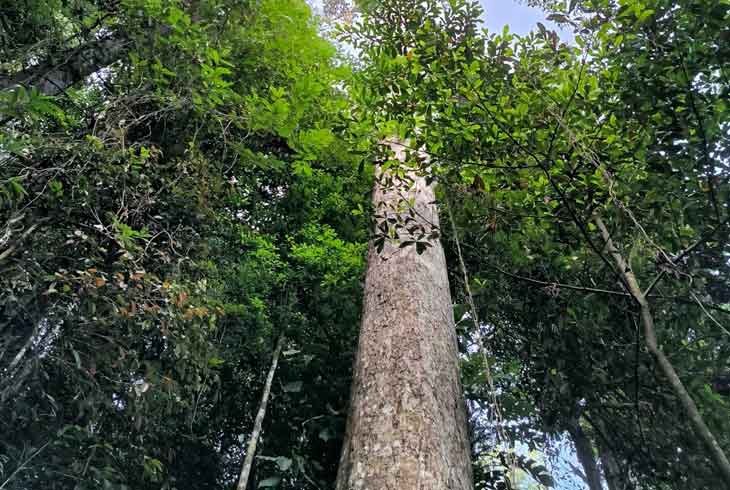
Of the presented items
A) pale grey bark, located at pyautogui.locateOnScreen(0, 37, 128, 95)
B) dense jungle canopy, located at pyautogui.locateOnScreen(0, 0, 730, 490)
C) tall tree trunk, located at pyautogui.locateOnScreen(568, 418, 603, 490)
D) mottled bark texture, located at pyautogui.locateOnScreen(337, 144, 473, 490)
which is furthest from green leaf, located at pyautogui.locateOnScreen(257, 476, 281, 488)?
tall tree trunk, located at pyautogui.locateOnScreen(568, 418, 603, 490)

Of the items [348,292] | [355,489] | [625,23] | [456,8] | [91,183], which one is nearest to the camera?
[355,489]

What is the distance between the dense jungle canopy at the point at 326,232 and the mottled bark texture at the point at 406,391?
183 mm

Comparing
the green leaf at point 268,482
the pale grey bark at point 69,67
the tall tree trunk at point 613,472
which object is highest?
the pale grey bark at point 69,67

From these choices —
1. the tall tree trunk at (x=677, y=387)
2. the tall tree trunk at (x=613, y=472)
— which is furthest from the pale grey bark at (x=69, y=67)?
the tall tree trunk at (x=613, y=472)

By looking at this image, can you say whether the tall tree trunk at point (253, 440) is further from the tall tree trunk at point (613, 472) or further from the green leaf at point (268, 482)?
the tall tree trunk at point (613, 472)

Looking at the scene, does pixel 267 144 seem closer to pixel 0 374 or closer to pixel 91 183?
pixel 91 183

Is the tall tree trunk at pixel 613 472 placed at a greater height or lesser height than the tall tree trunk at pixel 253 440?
greater

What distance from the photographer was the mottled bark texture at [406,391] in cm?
147

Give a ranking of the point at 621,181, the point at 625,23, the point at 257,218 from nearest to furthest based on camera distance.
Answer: the point at 625,23 < the point at 621,181 < the point at 257,218

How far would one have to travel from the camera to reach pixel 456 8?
2992 mm

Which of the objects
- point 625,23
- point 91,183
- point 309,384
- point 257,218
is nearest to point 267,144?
point 257,218

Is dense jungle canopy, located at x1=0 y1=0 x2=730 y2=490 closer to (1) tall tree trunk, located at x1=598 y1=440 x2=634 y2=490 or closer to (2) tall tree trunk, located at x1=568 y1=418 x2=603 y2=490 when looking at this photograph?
(1) tall tree trunk, located at x1=598 y1=440 x2=634 y2=490

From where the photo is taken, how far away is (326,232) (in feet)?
11.4

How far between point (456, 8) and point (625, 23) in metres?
1.53
